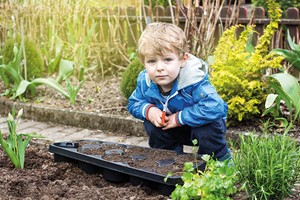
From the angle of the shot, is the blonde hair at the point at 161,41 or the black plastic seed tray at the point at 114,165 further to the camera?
the blonde hair at the point at 161,41

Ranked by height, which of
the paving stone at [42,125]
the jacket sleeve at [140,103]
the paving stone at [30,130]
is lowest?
the paving stone at [42,125]

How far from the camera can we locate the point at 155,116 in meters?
4.09

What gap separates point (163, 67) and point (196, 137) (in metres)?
0.52

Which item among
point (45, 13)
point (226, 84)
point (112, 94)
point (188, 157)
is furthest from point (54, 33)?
point (188, 157)

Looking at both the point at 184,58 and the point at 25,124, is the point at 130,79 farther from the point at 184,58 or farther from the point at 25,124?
the point at 184,58

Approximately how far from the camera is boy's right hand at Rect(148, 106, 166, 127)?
4.08m

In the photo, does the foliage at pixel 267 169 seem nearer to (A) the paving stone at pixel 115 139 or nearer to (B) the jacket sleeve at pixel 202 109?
(B) the jacket sleeve at pixel 202 109

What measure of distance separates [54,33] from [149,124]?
336 cm

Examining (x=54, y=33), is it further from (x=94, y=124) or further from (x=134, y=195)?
(x=134, y=195)

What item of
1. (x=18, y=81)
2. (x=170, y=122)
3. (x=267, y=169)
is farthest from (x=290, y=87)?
(x=18, y=81)

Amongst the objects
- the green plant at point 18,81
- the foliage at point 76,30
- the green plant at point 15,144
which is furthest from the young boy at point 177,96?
the foliage at point 76,30

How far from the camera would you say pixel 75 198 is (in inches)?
134

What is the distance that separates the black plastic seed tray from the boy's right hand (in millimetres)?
188

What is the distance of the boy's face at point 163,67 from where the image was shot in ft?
12.8
